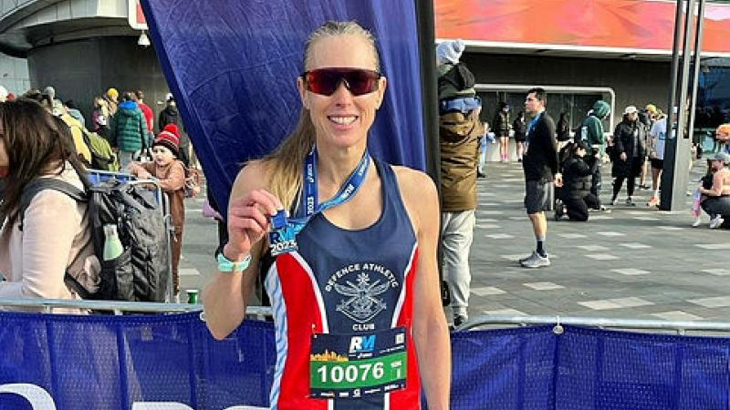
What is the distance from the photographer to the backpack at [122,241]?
280cm

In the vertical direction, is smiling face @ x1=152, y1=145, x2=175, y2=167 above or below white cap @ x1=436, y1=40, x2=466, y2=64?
below

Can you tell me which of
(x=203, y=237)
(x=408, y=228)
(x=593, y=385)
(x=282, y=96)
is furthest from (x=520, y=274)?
(x=408, y=228)

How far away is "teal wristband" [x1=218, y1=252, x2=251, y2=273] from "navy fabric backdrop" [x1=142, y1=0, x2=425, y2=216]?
865 mm

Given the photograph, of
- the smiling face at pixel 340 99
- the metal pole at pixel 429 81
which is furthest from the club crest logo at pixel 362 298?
the metal pole at pixel 429 81

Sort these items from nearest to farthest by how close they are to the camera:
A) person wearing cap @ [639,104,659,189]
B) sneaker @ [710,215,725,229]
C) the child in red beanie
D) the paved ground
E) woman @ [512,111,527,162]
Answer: the child in red beanie < the paved ground < sneaker @ [710,215,725,229] < person wearing cap @ [639,104,659,189] < woman @ [512,111,527,162]

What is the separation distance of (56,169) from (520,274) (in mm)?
5895

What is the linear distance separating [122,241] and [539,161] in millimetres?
5797

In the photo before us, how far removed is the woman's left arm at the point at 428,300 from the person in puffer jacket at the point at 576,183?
962 cm

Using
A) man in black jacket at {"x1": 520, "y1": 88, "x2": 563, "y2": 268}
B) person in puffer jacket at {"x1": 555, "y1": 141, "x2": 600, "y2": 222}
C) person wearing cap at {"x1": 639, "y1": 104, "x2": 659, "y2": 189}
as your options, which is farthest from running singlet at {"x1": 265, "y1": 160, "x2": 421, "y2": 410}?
person wearing cap at {"x1": 639, "y1": 104, "x2": 659, "y2": 189}

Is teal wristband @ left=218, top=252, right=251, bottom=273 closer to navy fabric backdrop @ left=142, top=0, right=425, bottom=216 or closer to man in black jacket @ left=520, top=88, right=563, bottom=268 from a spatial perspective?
navy fabric backdrop @ left=142, top=0, right=425, bottom=216

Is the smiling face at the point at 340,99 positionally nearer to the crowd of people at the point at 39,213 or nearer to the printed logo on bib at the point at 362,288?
the printed logo on bib at the point at 362,288

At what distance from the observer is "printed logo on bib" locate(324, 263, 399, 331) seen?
1.72 m

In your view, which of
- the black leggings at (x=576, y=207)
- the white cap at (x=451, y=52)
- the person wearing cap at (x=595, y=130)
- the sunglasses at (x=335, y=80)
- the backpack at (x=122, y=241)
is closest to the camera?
the sunglasses at (x=335, y=80)

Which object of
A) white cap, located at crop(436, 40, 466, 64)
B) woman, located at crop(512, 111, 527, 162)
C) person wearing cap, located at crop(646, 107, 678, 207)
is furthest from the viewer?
woman, located at crop(512, 111, 527, 162)
